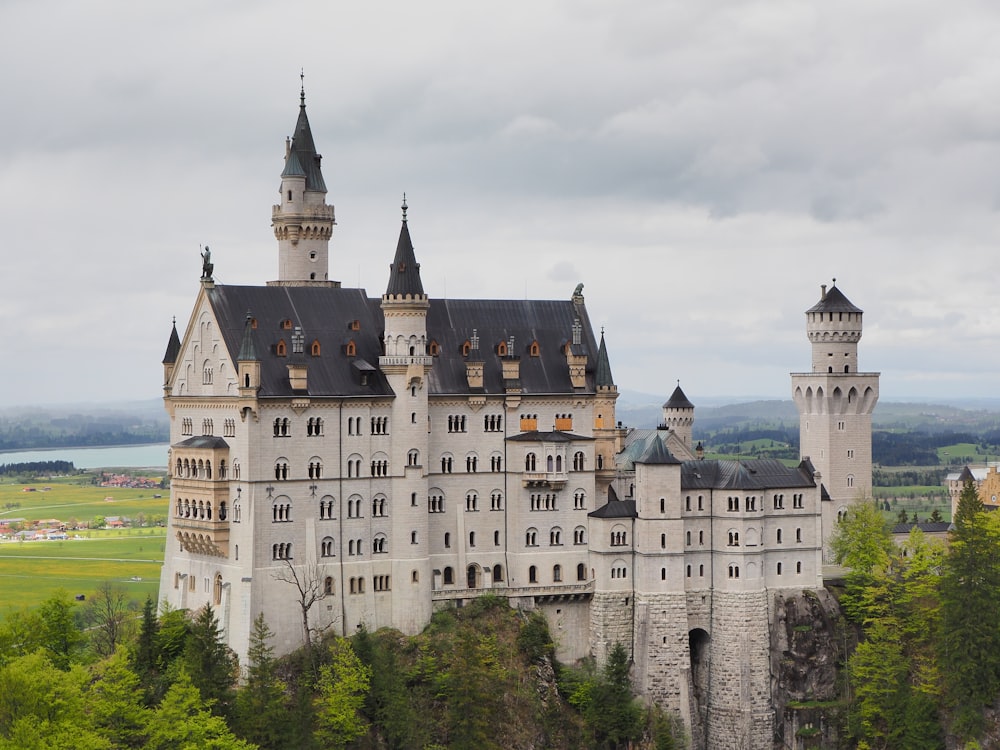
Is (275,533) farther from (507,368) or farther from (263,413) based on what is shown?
(507,368)

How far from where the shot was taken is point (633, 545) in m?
121

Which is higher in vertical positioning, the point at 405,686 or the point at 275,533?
the point at 275,533

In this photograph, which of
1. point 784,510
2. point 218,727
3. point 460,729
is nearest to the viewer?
point 218,727

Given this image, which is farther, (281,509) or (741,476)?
(741,476)

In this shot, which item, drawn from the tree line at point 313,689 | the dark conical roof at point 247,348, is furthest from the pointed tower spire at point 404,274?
the tree line at point 313,689

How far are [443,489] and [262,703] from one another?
23.0 m

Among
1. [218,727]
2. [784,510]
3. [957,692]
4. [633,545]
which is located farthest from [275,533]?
[957,692]

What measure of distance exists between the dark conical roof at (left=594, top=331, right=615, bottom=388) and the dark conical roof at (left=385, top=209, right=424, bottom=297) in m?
16.2

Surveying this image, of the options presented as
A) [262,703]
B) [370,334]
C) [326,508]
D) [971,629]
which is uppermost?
[370,334]

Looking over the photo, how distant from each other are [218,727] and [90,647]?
26758 mm

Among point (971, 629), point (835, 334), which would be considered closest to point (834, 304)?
point (835, 334)

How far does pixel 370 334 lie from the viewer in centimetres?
11838

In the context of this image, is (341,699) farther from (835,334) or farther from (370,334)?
(835,334)

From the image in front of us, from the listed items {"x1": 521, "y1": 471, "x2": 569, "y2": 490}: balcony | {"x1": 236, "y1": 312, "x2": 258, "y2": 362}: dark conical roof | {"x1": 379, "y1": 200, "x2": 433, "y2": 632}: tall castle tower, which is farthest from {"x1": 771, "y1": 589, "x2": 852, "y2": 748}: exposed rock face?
{"x1": 236, "y1": 312, "x2": 258, "y2": 362}: dark conical roof
